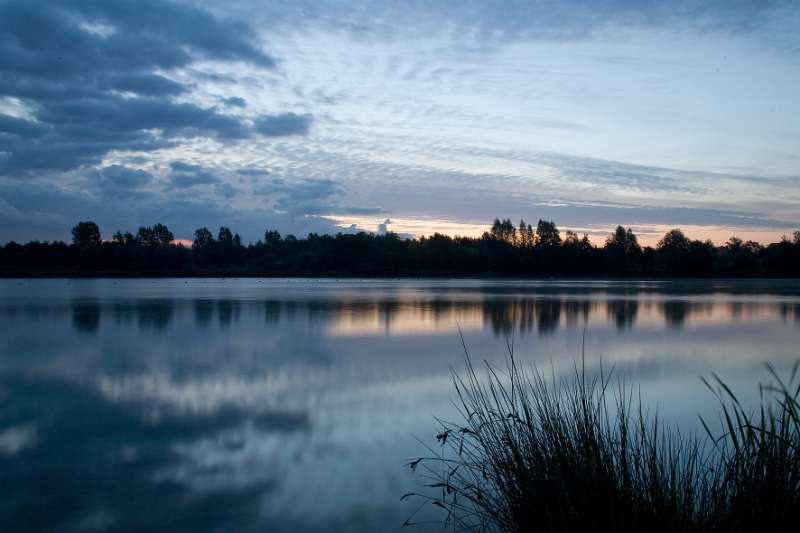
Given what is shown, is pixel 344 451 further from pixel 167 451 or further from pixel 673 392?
pixel 673 392

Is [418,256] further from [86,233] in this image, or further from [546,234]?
[86,233]

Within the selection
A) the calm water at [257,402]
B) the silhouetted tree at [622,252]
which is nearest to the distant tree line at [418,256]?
the silhouetted tree at [622,252]

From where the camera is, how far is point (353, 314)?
2239cm

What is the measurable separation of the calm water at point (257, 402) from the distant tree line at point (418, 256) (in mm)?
81735

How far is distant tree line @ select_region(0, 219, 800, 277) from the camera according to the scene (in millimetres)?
94938

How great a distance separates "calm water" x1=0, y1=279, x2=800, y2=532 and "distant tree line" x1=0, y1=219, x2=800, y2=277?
81.7 meters

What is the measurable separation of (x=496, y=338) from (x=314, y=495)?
10.3 meters

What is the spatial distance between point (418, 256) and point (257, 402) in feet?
320

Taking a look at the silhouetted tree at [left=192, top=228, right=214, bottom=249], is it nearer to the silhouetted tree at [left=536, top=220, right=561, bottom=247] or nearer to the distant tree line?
the distant tree line

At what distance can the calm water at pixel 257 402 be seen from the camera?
5.02 m

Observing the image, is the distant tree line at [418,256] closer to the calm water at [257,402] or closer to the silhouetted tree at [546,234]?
the silhouetted tree at [546,234]

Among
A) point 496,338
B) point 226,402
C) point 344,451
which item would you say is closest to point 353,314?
point 496,338

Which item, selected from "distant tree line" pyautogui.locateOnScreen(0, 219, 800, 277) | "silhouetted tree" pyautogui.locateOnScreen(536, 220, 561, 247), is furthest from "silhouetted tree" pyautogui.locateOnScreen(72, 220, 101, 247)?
"silhouetted tree" pyautogui.locateOnScreen(536, 220, 561, 247)

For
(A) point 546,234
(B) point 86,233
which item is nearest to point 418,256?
(A) point 546,234
